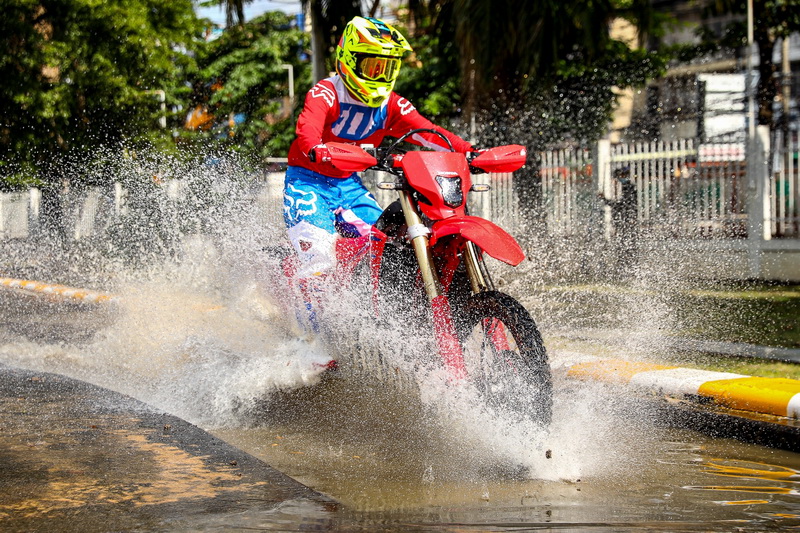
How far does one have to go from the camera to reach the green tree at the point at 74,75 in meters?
18.6

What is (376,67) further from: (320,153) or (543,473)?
(543,473)

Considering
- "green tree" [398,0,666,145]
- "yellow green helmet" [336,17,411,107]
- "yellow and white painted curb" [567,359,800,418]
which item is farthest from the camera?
"green tree" [398,0,666,145]

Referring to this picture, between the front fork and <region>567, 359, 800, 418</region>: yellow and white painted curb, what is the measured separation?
4.35 feet

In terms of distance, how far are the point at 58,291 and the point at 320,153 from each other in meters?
7.67

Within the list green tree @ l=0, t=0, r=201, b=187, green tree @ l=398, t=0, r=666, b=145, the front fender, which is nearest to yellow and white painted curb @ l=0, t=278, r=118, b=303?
the front fender

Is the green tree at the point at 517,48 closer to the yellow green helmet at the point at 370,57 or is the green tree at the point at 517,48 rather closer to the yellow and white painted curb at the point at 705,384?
the yellow green helmet at the point at 370,57

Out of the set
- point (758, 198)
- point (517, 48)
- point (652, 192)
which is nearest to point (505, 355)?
point (758, 198)

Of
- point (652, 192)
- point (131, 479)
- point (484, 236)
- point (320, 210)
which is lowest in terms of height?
point (131, 479)

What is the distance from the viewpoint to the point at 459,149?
4.92m

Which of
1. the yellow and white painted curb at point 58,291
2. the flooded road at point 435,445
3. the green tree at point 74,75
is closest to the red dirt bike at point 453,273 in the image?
the flooded road at point 435,445

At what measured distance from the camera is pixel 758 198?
1131 cm

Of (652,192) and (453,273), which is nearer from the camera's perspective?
(453,273)

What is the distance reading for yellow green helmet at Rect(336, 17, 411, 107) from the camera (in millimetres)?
4855

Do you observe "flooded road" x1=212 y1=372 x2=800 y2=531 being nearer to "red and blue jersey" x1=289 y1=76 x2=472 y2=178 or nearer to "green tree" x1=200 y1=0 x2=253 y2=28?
"red and blue jersey" x1=289 y1=76 x2=472 y2=178
